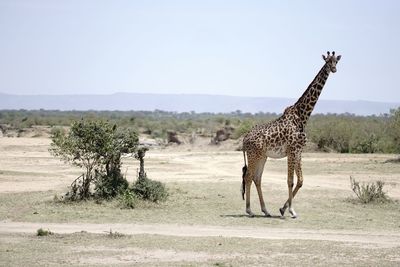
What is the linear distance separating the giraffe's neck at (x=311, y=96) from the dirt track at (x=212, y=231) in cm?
407

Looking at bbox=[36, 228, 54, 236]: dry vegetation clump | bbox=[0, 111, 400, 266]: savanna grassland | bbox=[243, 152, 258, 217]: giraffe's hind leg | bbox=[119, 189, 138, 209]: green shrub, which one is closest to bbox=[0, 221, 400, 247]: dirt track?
bbox=[0, 111, 400, 266]: savanna grassland

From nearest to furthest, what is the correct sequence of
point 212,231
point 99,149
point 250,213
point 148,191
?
point 212,231, point 250,213, point 148,191, point 99,149

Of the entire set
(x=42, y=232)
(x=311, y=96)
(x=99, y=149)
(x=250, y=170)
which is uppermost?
(x=311, y=96)

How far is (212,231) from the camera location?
15.7m

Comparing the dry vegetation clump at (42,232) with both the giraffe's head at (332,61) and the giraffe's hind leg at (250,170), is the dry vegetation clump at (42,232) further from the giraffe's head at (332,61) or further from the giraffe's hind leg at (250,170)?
the giraffe's head at (332,61)

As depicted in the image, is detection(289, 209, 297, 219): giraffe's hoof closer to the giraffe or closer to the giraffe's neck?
the giraffe

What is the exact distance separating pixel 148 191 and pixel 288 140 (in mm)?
4753

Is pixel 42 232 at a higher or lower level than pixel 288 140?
lower

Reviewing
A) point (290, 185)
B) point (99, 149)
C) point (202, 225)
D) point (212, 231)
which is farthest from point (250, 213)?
point (99, 149)

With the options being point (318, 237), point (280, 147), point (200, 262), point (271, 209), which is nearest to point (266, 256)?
point (200, 262)

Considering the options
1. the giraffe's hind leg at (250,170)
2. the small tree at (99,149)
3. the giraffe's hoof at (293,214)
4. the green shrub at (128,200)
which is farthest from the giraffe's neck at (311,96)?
the small tree at (99,149)

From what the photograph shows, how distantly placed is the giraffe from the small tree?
14.0 ft

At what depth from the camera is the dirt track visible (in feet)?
48.3

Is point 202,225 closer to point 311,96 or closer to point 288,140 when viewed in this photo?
point 288,140
